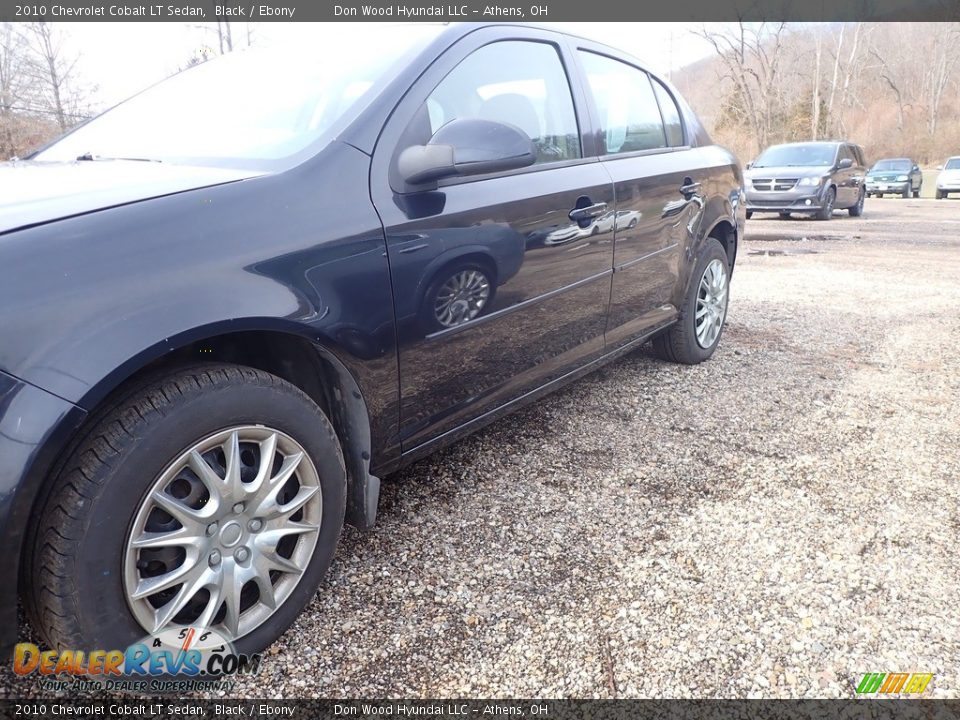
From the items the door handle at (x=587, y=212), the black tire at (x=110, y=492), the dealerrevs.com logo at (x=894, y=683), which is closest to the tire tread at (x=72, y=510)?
the black tire at (x=110, y=492)

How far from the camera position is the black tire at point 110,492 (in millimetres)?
1385

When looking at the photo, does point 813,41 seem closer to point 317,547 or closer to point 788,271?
point 788,271

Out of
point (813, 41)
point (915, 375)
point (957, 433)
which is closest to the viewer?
point (957, 433)

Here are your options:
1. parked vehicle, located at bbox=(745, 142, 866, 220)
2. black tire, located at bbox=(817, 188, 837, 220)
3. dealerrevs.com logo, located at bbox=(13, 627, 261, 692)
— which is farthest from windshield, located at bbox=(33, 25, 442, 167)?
black tire, located at bbox=(817, 188, 837, 220)

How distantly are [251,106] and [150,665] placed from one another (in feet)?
5.79

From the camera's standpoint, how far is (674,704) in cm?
168

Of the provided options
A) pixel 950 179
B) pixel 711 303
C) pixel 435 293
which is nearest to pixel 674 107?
pixel 711 303

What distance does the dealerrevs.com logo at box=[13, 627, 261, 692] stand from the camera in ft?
4.90

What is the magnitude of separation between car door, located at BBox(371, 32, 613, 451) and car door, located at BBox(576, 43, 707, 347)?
0.14 meters

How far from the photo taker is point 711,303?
4.16 metres

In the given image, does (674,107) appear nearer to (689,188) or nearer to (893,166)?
(689,188)

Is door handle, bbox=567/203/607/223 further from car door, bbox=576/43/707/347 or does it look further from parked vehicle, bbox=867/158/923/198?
parked vehicle, bbox=867/158/923/198

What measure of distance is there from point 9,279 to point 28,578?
65 cm

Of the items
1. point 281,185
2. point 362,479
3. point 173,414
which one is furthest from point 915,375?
point 173,414
